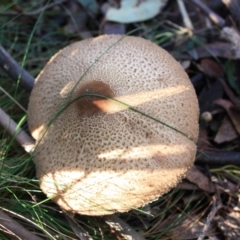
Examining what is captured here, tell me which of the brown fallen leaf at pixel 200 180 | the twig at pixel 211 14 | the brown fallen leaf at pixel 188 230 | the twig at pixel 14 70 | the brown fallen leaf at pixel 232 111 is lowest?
the brown fallen leaf at pixel 188 230

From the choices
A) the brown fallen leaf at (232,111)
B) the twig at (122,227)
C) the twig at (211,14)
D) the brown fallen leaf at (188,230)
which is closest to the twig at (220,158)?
the brown fallen leaf at (232,111)

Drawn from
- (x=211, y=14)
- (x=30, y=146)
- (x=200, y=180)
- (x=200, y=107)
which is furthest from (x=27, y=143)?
(x=211, y=14)

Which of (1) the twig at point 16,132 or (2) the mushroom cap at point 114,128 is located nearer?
(2) the mushroom cap at point 114,128

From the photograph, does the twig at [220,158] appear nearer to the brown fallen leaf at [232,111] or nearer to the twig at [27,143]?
the brown fallen leaf at [232,111]

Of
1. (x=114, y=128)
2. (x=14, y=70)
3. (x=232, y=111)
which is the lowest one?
(x=232, y=111)

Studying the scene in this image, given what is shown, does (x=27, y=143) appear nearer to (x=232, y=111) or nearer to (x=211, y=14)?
(x=232, y=111)

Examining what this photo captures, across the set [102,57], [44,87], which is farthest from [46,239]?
[102,57]

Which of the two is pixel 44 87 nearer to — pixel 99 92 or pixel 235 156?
pixel 99 92
